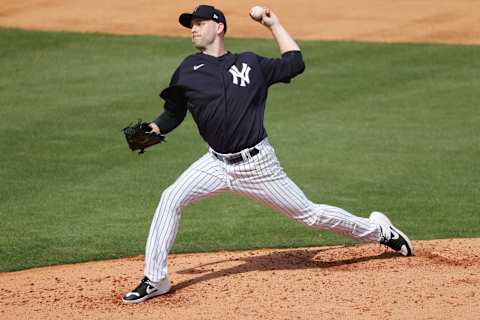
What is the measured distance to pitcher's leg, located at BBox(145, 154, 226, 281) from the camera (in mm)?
6863

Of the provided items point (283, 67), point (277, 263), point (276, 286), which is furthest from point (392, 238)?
point (283, 67)

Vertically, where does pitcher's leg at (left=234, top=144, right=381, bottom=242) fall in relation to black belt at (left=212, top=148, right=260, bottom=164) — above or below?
below

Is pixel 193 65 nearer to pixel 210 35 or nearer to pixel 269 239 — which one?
pixel 210 35

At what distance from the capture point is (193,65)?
699 centimetres

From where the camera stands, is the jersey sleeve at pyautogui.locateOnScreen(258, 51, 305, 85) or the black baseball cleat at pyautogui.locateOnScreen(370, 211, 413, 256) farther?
the black baseball cleat at pyautogui.locateOnScreen(370, 211, 413, 256)

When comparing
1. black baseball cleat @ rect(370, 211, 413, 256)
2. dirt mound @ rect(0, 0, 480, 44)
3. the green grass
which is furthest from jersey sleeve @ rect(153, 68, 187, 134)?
dirt mound @ rect(0, 0, 480, 44)

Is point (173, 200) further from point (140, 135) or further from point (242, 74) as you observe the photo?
point (242, 74)

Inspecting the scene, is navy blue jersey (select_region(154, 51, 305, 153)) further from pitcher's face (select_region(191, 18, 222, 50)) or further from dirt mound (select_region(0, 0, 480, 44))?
dirt mound (select_region(0, 0, 480, 44))

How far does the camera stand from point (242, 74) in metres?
6.93

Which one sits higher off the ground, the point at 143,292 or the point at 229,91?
the point at 229,91

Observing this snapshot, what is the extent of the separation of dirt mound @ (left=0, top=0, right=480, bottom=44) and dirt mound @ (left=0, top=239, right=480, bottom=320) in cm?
1036

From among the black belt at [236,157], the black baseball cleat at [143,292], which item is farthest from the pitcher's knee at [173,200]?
the black baseball cleat at [143,292]

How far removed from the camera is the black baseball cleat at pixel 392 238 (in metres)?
Answer: 7.63

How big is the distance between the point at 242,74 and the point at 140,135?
2.61ft
